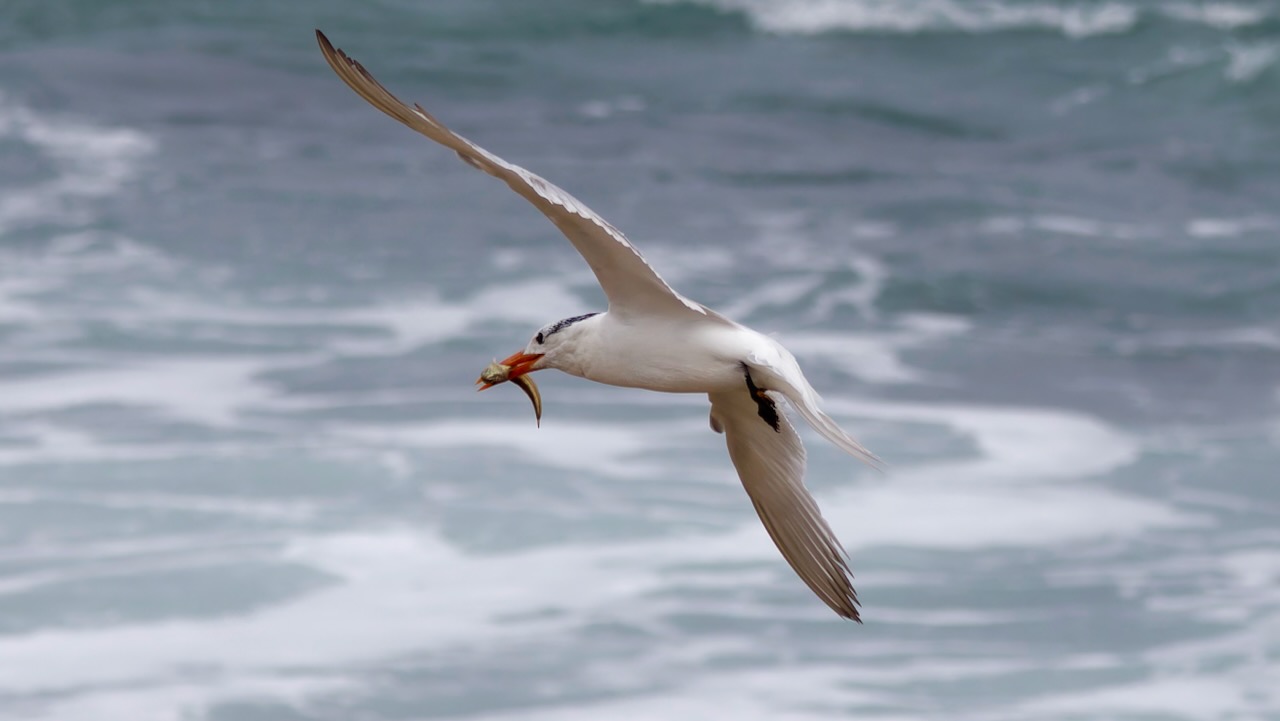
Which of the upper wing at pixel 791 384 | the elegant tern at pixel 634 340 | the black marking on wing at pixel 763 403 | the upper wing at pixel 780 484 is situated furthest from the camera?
the upper wing at pixel 780 484

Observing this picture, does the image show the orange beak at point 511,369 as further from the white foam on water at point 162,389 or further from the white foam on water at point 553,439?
the white foam on water at point 162,389

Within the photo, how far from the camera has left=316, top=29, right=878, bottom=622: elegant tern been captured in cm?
993

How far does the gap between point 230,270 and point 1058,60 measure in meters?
18.5

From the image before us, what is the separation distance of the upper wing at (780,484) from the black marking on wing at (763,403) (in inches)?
11.9

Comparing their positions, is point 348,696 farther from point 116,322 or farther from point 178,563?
point 116,322

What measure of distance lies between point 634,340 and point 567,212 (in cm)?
110

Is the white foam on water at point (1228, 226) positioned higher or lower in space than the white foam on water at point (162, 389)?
higher

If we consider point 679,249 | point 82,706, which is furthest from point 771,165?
point 82,706

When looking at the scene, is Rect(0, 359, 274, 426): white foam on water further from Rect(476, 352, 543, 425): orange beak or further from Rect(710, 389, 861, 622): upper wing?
Rect(476, 352, 543, 425): orange beak

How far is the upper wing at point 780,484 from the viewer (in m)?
12.1

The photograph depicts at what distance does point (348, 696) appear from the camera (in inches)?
1025

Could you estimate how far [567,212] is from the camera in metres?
10.0

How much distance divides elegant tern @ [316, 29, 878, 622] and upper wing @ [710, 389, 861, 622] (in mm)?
47

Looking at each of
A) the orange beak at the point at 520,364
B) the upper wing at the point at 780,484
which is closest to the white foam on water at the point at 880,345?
the upper wing at the point at 780,484
